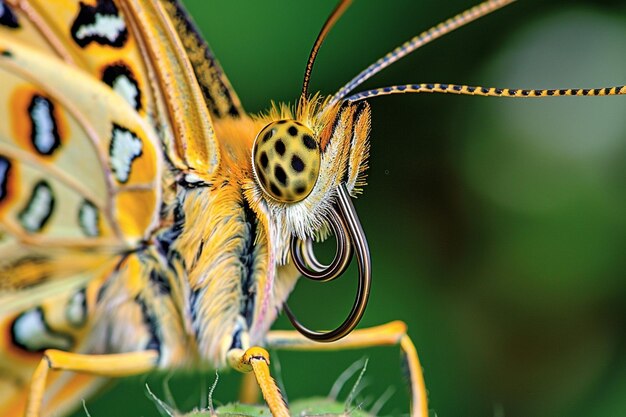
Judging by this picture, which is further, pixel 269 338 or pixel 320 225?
pixel 269 338

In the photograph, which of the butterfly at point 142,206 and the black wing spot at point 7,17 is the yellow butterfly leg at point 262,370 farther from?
the black wing spot at point 7,17

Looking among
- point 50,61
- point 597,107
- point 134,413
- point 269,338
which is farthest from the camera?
point 597,107

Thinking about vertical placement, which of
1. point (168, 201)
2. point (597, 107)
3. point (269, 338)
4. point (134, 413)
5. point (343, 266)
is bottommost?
point (134, 413)

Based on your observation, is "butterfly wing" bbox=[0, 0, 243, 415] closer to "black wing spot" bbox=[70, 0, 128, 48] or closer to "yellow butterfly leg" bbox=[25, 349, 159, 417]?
"black wing spot" bbox=[70, 0, 128, 48]

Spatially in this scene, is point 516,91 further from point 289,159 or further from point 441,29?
point 289,159

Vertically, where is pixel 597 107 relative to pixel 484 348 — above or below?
above

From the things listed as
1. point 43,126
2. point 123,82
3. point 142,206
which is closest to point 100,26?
point 123,82

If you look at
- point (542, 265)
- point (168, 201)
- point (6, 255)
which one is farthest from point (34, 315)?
point (542, 265)

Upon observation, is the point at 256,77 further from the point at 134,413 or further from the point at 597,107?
the point at 597,107

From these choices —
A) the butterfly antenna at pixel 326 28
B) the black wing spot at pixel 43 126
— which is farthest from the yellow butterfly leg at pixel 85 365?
the butterfly antenna at pixel 326 28
